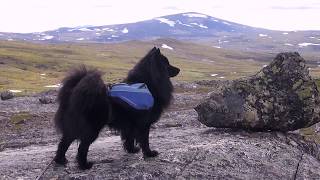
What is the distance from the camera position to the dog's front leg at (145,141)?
39.5 ft

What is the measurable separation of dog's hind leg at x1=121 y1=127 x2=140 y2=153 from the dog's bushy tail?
1.24 meters

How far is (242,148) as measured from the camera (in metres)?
13.5

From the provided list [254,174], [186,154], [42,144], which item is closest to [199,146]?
[186,154]

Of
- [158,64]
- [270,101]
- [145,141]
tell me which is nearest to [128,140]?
[145,141]

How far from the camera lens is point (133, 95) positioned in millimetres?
11477

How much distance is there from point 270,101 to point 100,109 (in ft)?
21.7

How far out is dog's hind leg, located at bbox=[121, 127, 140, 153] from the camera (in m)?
12.1

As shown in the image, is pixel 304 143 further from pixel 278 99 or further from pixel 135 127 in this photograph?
pixel 135 127

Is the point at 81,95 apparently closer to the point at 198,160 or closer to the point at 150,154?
the point at 150,154

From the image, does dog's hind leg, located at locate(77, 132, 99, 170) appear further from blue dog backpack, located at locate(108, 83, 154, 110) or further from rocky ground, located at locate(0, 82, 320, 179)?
blue dog backpack, located at locate(108, 83, 154, 110)

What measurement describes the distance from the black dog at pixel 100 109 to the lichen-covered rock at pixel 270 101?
3.33m

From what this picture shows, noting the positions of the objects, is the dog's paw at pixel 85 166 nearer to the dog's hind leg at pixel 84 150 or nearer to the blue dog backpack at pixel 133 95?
the dog's hind leg at pixel 84 150

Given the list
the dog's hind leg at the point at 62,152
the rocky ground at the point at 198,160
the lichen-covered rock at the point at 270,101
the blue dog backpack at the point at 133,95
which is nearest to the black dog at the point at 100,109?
the dog's hind leg at the point at 62,152

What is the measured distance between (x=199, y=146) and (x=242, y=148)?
123 cm
